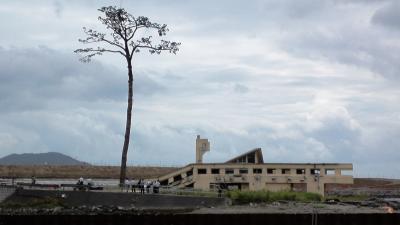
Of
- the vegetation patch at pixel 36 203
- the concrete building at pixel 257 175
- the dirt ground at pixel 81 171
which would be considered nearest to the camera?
the vegetation patch at pixel 36 203

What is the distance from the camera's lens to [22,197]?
166 feet

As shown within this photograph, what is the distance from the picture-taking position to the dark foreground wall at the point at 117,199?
1978 inches

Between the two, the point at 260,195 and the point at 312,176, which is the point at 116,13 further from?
the point at 312,176

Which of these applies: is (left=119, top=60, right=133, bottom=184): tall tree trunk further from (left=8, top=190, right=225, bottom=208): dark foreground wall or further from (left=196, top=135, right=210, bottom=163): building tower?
(left=196, top=135, right=210, bottom=163): building tower

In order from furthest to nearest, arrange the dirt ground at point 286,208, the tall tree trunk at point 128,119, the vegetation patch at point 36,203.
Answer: the tall tree trunk at point 128,119, the vegetation patch at point 36,203, the dirt ground at point 286,208

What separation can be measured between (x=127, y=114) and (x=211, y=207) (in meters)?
17.2

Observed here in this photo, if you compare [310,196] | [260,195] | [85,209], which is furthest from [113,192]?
[310,196]

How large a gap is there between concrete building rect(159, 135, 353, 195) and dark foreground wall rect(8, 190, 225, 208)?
851 inches

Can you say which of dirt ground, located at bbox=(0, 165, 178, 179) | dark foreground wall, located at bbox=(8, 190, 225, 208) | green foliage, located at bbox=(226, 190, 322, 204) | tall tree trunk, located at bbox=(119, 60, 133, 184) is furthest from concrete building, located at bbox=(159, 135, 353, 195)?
dirt ground, located at bbox=(0, 165, 178, 179)

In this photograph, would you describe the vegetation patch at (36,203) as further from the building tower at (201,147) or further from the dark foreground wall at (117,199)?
Answer: the building tower at (201,147)

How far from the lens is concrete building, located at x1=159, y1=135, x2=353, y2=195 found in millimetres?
73375
